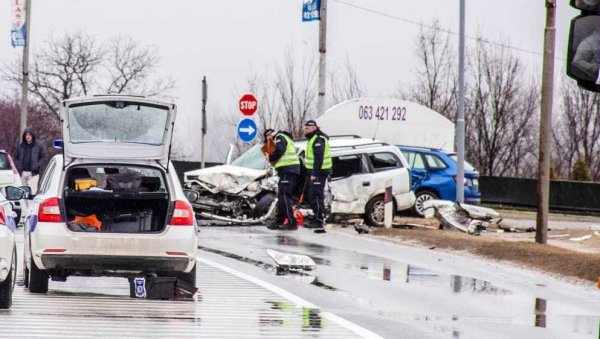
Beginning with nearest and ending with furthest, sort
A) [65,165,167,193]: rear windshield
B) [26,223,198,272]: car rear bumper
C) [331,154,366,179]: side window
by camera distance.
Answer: [26,223,198,272]: car rear bumper, [65,165,167,193]: rear windshield, [331,154,366,179]: side window

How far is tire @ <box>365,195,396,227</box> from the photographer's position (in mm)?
28406

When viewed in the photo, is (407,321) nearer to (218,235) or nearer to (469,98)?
(218,235)

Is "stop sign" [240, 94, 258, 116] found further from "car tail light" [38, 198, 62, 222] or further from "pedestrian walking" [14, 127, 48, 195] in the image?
"car tail light" [38, 198, 62, 222]

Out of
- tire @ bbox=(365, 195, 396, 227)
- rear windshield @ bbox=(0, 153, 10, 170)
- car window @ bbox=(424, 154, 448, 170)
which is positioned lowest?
tire @ bbox=(365, 195, 396, 227)

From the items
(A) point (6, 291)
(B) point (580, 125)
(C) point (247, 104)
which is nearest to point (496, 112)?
(B) point (580, 125)

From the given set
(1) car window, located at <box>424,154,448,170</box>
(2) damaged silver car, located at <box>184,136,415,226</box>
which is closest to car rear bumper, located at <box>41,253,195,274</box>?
(2) damaged silver car, located at <box>184,136,415,226</box>

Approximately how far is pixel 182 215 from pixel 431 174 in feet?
63.3

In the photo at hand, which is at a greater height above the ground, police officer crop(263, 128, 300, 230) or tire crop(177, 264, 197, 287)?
police officer crop(263, 128, 300, 230)

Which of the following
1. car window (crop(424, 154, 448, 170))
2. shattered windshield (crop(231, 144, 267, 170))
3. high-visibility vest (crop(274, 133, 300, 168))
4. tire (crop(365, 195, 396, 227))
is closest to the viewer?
high-visibility vest (crop(274, 133, 300, 168))

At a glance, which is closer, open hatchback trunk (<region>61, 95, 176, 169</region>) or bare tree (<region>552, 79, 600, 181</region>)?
open hatchback trunk (<region>61, 95, 176, 169</region>)

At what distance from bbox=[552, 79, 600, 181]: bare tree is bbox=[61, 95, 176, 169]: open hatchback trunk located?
46.6 m

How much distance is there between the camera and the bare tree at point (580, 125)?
205 ft

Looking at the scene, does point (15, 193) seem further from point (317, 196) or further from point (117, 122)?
point (317, 196)

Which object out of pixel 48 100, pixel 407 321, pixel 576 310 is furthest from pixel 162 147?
pixel 48 100
